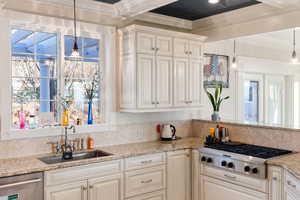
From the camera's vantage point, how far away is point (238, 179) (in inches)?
117

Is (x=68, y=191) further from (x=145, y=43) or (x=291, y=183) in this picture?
(x=291, y=183)

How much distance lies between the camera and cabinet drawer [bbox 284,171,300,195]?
7.41ft

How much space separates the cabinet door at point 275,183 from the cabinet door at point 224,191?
9cm

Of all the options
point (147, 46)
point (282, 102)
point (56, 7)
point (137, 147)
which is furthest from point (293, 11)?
point (282, 102)

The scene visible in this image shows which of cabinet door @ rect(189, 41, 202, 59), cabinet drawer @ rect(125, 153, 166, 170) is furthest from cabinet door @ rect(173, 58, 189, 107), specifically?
cabinet drawer @ rect(125, 153, 166, 170)

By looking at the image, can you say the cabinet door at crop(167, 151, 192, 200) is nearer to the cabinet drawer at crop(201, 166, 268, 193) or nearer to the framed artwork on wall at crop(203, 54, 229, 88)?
the cabinet drawer at crop(201, 166, 268, 193)

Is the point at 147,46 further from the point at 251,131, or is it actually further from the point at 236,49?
the point at 236,49

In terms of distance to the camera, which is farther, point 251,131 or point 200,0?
point 251,131

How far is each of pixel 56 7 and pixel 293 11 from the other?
2702 mm

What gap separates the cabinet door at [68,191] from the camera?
8.43ft

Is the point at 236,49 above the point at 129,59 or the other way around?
above

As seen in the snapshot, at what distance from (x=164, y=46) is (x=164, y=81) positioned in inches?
17.7

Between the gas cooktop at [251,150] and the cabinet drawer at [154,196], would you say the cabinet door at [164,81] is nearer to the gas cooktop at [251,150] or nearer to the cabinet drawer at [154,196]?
the gas cooktop at [251,150]

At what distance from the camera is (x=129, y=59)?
11.2 feet
